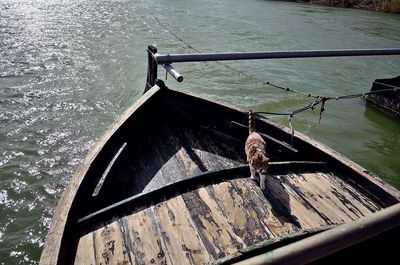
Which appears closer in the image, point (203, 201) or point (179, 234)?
point (179, 234)

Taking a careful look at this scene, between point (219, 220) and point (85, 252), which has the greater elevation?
point (219, 220)

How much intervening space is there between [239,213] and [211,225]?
0.33m

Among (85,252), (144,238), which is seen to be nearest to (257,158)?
(144,238)

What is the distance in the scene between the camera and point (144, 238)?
10.8 feet

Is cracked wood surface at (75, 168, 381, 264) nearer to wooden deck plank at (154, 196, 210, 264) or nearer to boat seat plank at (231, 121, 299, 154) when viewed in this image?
wooden deck plank at (154, 196, 210, 264)

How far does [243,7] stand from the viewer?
27.4 meters

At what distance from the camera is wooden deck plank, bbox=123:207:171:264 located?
309 cm

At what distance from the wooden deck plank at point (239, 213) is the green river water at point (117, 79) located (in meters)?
2.84

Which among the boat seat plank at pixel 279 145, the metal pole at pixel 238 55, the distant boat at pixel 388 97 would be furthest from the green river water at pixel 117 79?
the boat seat plank at pixel 279 145

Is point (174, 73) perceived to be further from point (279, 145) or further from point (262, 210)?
point (262, 210)

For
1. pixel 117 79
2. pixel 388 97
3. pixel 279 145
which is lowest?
pixel 279 145

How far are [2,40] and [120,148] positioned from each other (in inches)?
496

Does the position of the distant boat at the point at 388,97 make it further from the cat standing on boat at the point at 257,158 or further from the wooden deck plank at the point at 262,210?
the wooden deck plank at the point at 262,210

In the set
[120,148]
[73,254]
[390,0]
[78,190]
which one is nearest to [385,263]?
[73,254]
